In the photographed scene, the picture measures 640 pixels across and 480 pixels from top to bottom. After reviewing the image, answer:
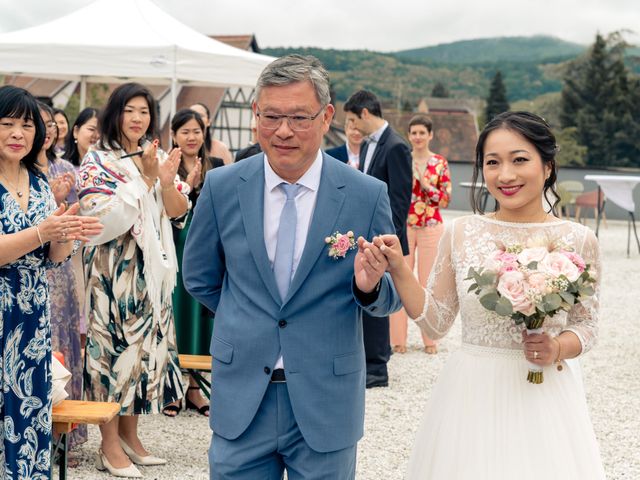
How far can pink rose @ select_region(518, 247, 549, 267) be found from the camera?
284cm

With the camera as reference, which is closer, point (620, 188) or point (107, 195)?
point (107, 195)

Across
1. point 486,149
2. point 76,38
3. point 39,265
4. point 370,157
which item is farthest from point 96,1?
point 486,149

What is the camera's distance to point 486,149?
123 inches

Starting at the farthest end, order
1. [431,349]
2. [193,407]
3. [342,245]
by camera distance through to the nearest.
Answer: [431,349] → [193,407] → [342,245]

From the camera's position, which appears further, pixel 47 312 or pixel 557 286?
pixel 47 312

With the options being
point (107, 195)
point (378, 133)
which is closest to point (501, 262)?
point (107, 195)

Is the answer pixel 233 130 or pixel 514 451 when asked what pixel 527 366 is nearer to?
pixel 514 451

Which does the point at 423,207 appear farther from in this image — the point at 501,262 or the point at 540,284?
the point at 540,284

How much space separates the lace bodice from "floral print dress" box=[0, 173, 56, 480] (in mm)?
1809

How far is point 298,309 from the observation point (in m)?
2.59

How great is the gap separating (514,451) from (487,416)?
150 mm

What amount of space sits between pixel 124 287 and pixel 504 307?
8.80 ft

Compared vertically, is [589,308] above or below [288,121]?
below

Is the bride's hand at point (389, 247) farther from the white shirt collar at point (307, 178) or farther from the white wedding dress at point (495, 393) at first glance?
the white wedding dress at point (495, 393)
